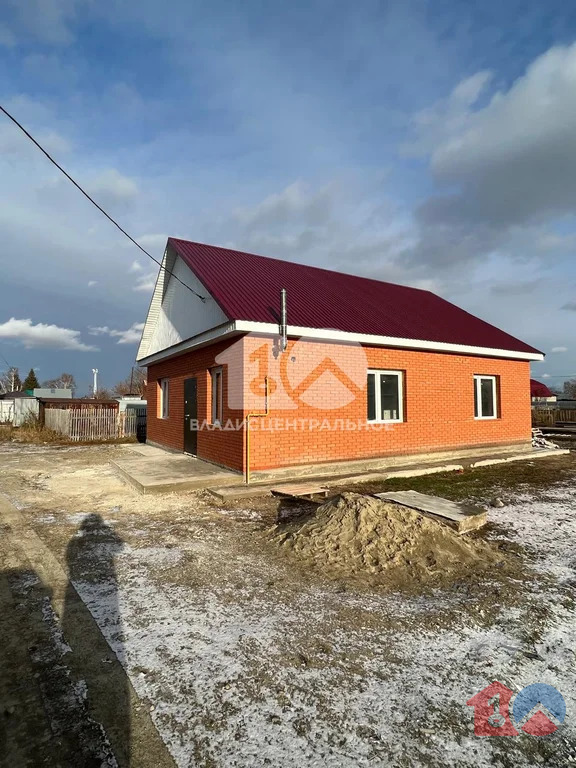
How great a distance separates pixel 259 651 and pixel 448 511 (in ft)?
11.2

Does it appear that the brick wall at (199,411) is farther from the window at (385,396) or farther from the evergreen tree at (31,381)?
the evergreen tree at (31,381)

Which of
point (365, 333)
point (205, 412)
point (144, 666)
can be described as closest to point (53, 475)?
point (205, 412)

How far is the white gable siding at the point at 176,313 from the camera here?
9408 millimetres

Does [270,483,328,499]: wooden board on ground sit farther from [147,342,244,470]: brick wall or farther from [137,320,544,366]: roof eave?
[137,320,544,366]: roof eave

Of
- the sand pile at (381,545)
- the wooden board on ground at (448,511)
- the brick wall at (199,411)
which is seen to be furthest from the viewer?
the brick wall at (199,411)

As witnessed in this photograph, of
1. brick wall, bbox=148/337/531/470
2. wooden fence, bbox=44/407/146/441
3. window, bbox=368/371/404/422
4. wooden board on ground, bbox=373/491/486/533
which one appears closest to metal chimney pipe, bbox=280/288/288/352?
brick wall, bbox=148/337/531/470

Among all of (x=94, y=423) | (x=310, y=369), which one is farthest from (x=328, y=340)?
(x=94, y=423)

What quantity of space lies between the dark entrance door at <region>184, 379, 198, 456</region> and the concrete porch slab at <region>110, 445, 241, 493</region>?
16.1 inches

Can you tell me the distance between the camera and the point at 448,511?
5.42 m

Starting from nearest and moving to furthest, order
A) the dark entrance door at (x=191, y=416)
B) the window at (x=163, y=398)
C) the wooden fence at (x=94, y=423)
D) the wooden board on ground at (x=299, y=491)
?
the wooden board on ground at (x=299, y=491)
the dark entrance door at (x=191, y=416)
the window at (x=163, y=398)
the wooden fence at (x=94, y=423)

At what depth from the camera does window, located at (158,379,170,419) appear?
1312 centimetres

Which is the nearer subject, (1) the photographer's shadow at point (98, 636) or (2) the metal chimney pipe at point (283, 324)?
(1) the photographer's shadow at point (98, 636)

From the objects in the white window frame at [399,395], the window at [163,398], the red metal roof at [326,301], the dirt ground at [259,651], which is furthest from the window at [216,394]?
the dirt ground at [259,651]

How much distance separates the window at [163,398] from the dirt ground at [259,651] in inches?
314
